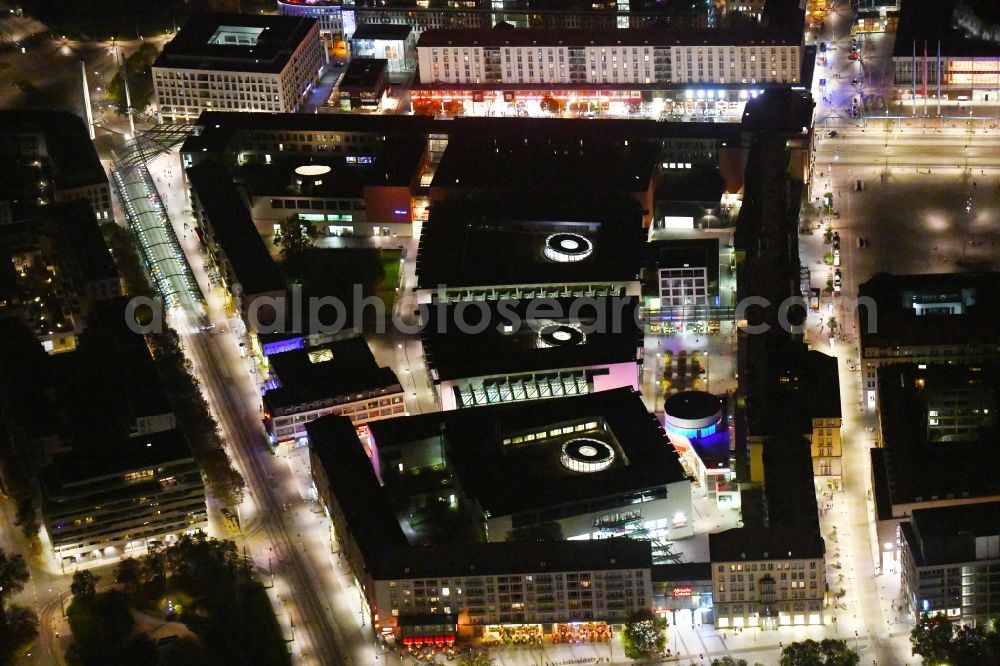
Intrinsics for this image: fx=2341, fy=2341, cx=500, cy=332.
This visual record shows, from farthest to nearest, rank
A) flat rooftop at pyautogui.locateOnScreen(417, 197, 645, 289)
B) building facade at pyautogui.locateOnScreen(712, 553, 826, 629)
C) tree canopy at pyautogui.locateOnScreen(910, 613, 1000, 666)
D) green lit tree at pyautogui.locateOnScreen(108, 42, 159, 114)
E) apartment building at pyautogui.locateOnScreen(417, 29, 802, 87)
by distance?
green lit tree at pyautogui.locateOnScreen(108, 42, 159, 114)
apartment building at pyautogui.locateOnScreen(417, 29, 802, 87)
flat rooftop at pyautogui.locateOnScreen(417, 197, 645, 289)
building facade at pyautogui.locateOnScreen(712, 553, 826, 629)
tree canopy at pyautogui.locateOnScreen(910, 613, 1000, 666)

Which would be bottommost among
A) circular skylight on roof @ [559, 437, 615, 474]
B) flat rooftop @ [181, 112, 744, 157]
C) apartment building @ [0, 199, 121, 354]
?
circular skylight on roof @ [559, 437, 615, 474]

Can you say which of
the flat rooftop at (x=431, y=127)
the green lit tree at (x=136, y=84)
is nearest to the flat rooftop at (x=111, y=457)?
the flat rooftop at (x=431, y=127)

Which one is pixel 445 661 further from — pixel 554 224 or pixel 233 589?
pixel 554 224

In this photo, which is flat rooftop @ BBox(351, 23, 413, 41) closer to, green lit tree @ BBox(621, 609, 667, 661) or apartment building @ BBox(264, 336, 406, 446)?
apartment building @ BBox(264, 336, 406, 446)

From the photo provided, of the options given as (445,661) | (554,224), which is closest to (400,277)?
(554,224)

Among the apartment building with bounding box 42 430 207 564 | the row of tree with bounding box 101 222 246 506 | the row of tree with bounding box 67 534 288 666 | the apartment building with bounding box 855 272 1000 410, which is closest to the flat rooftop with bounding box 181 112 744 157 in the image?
the row of tree with bounding box 101 222 246 506

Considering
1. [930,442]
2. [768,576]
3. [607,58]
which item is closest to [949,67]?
[607,58]

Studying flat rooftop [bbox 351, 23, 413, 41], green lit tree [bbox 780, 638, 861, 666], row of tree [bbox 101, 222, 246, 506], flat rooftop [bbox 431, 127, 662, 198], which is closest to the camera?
green lit tree [bbox 780, 638, 861, 666]
